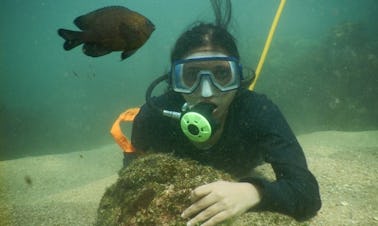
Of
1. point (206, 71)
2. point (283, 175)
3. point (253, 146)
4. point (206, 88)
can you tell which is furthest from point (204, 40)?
point (283, 175)

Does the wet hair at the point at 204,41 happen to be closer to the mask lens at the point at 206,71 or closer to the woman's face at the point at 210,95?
the woman's face at the point at 210,95

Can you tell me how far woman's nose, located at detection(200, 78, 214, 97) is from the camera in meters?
3.61

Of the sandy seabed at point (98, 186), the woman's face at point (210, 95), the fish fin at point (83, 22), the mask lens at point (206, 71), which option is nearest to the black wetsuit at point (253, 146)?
the woman's face at point (210, 95)

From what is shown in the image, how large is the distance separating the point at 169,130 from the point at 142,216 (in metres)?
1.82

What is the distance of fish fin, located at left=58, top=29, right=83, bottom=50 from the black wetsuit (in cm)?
173

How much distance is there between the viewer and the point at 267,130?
368 centimetres

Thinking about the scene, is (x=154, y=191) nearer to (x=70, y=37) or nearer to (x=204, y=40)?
(x=70, y=37)

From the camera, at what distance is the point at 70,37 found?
207 cm

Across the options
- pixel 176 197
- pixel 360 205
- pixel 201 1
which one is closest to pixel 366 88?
pixel 360 205

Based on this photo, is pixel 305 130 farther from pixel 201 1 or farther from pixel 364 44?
pixel 201 1

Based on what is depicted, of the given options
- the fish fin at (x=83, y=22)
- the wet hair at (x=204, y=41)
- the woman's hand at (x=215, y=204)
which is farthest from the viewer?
the wet hair at (x=204, y=41)

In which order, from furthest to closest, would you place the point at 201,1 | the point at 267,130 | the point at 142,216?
the point at 201,1
the point at 267,130
the point at 142,216

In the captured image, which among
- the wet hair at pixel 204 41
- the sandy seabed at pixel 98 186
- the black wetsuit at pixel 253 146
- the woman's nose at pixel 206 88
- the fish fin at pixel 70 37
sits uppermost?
the fish fin at pixel 70 37

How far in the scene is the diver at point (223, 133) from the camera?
2.78 m
